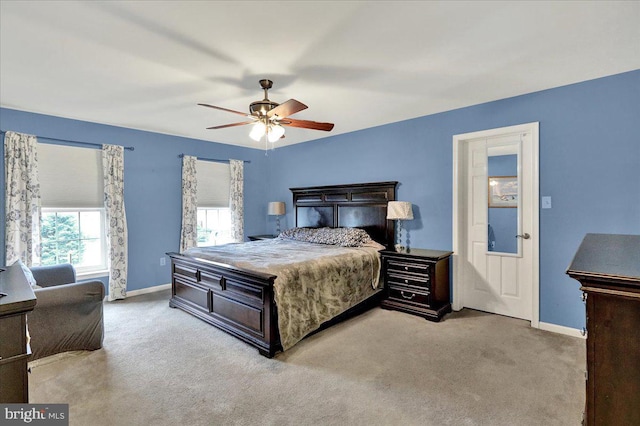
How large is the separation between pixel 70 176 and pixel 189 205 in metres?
1.64

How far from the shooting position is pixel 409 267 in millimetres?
3852

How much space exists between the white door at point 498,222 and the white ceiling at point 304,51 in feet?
2.03

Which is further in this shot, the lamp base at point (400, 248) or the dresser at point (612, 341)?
the lamp base at point (400, 248)

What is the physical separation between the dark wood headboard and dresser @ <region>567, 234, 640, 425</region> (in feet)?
11.4

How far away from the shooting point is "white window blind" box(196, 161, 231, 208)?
221 inches

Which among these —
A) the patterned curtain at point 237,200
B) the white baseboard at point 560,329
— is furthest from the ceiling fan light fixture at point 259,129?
the white baseboard at point 560,329

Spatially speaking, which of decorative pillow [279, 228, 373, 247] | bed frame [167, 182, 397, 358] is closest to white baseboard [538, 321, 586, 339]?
bed frame [167, 182, 397, 358]

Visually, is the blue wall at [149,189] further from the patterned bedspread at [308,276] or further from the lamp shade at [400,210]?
the lamp shade at [400,210]

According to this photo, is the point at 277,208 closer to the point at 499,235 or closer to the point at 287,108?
the point at 287,108

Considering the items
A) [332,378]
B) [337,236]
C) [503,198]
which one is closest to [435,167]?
[503,198]

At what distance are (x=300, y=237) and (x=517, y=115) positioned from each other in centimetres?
336

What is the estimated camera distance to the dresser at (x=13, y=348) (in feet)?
3.59

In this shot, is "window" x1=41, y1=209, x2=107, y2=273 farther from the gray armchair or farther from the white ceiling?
the gray armchair

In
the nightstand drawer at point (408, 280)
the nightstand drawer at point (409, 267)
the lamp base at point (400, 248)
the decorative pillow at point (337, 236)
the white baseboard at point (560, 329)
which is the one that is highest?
the decorative pillow at point (337, 236)
